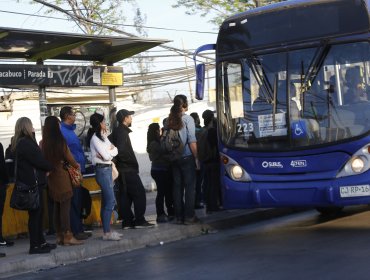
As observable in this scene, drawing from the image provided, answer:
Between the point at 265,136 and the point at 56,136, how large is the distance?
9.45 ft

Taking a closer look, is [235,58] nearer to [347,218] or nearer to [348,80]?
[348,80]

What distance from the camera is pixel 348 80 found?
365 inches

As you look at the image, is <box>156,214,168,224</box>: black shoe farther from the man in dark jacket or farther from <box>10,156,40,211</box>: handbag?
<box>10,156,40,211</box>: handbag

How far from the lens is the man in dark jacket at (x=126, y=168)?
10508 mm

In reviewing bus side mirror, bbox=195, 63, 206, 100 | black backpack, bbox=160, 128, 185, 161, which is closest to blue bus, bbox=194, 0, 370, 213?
bus side mirror, bbox=195, 63, 206, 100

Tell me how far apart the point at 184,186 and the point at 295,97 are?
233 cm

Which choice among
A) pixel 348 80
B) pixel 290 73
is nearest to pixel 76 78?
pixel 290 73

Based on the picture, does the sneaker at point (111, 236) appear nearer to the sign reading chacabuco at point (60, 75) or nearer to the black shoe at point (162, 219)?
the black shoe at point (162, 219)

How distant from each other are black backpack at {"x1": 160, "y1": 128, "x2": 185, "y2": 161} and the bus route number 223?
0.94 m

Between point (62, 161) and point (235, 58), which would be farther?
point (235, 58)

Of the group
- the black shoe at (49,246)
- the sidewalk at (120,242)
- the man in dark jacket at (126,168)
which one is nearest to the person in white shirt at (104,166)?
the sidewalk at (120,242)

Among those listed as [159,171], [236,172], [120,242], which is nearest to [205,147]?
[159,171]

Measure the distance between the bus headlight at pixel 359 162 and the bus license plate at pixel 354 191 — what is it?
18cm

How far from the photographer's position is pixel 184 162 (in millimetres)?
10617
